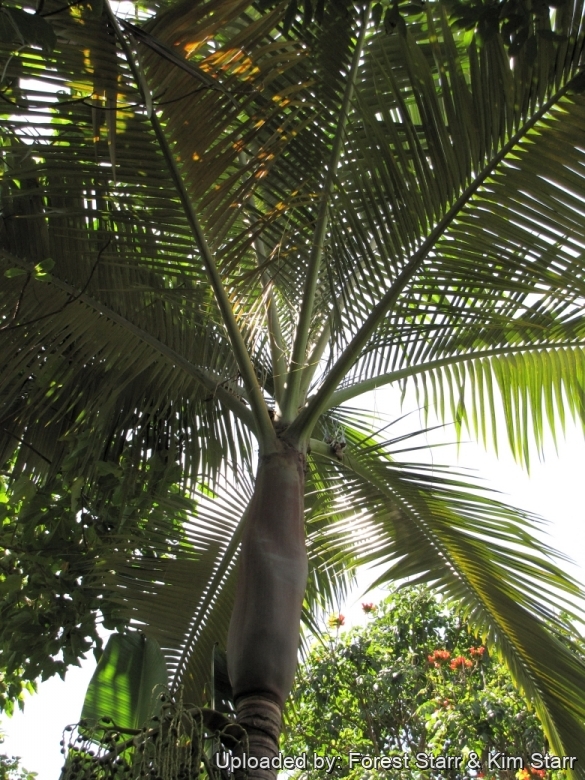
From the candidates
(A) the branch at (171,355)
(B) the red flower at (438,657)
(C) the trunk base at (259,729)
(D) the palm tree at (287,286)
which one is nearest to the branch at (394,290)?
(D) the palm tree at (287,286)

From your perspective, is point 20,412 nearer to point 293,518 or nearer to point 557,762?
point 293,518

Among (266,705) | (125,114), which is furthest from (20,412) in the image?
(266,705)

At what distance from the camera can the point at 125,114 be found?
8.55 feet

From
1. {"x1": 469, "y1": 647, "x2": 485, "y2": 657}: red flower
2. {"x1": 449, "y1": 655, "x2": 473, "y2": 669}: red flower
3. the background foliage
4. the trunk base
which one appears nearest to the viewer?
the trunk base

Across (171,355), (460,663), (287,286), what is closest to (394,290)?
(287,286)

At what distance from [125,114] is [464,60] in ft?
6.13

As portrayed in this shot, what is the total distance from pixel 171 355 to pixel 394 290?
1.07 m

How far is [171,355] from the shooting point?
3.46 m

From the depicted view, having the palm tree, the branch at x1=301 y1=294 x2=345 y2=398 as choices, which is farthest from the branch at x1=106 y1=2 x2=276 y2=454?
the branch at x1=301 y1=294 x2=345 y2=398

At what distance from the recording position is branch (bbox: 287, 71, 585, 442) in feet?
9.49

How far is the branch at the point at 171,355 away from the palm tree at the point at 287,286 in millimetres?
15

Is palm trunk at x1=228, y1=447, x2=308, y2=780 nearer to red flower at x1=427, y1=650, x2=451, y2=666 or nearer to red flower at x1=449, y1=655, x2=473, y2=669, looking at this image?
red flower at x1=449, y1=655, x2=473, y2=669

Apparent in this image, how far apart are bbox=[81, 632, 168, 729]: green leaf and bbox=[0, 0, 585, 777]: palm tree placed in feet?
0.46

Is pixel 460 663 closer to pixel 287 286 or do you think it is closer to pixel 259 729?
pixel 287 286
